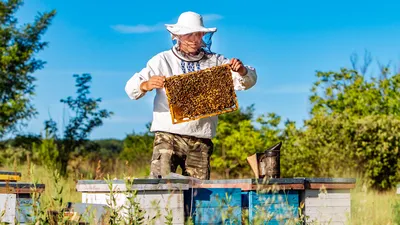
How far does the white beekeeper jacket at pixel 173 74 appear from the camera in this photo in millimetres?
6105

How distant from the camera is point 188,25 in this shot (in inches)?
243

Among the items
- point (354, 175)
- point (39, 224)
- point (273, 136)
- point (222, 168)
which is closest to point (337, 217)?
point (39, 224)

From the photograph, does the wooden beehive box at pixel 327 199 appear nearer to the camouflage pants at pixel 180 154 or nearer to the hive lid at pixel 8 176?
the camouflage pants at pixel 180 154

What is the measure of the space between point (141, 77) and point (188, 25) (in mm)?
620

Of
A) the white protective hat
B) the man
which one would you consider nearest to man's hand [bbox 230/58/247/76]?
the man

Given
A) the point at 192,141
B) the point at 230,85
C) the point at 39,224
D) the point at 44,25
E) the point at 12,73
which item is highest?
the point at 44,25

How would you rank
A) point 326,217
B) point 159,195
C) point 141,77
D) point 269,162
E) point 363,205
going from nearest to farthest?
1. point 159,195
2. point 326,217
3. point 269,162
4. point 141,77
5. point 363,205

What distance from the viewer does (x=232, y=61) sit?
236 inches

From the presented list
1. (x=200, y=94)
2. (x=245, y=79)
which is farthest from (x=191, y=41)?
(x=245, y=79)

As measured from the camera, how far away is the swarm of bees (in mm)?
5973

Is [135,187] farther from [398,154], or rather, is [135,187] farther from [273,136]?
[273,136]

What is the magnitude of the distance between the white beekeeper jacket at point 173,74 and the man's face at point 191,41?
7 cm

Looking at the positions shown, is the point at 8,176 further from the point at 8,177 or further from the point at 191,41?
the point at 191,41

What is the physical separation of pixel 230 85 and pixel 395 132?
8295 millimetres
